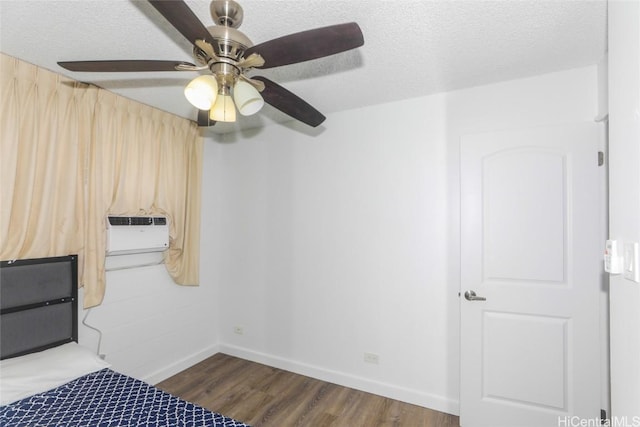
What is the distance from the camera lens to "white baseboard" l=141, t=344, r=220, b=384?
2.67 meters

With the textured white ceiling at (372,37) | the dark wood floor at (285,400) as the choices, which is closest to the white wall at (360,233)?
the dark wood floor at (285,400)

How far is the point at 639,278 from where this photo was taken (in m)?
0.95

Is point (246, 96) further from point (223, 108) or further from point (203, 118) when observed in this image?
point (203, 118)

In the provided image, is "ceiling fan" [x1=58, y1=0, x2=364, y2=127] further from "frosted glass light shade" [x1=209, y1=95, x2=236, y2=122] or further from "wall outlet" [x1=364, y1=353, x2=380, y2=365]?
"wall outlet" [x1=364, y1=353, x2=380, y2=365]

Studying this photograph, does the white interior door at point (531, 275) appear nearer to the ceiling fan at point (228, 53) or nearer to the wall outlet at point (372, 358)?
the wall outlet at point (372, 358)

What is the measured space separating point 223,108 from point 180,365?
2.62 m

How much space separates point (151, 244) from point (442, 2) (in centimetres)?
265

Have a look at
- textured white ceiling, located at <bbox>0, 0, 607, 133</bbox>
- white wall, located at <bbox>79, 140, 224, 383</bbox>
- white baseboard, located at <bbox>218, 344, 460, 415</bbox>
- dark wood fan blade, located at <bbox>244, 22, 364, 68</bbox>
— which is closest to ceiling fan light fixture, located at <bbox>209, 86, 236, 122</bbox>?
dark wood fan blade, located at <bbox>244, 22, 364, 68</bbox>

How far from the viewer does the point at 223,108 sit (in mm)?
1420

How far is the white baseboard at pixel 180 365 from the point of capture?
8.77ft

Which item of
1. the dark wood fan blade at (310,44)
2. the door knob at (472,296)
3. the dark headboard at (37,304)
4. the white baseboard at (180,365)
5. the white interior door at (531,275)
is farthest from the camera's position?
the white baseboard at (180,365)

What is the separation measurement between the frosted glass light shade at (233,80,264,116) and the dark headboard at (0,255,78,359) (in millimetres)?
1729

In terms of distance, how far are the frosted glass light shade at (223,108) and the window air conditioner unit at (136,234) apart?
1497 millimetres

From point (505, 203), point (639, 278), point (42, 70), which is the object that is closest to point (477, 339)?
point (505, 203)
